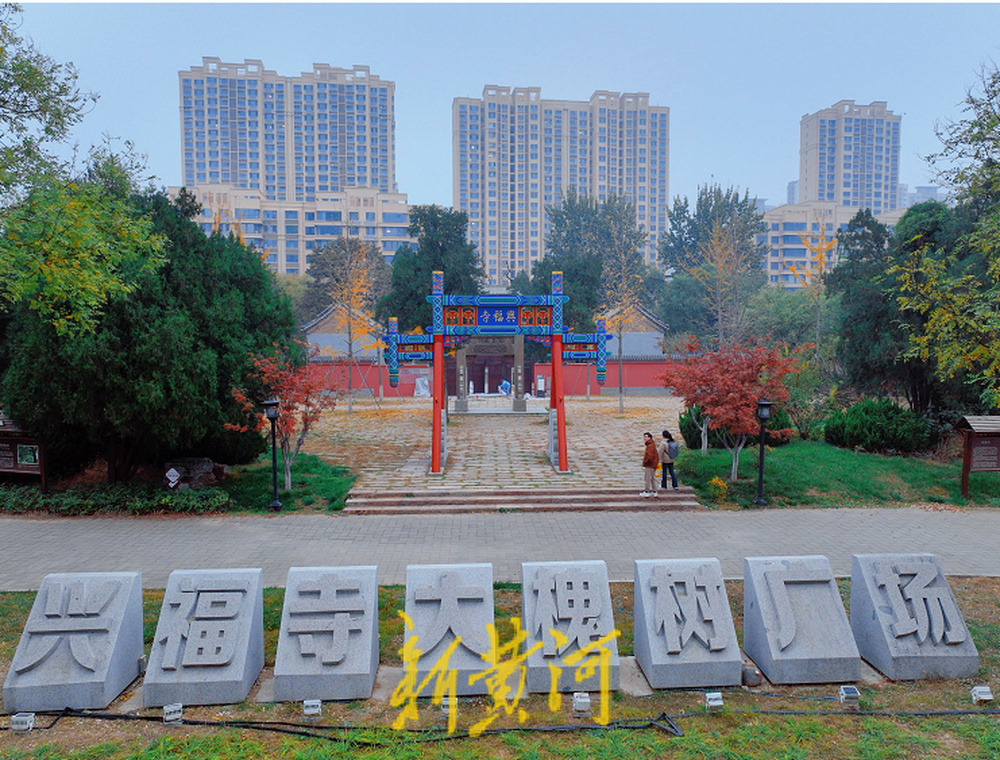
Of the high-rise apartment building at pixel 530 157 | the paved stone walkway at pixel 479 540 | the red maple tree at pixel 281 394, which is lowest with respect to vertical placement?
the paved stone walkway at pixel 479 540

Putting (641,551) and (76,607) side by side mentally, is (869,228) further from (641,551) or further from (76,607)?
(76,607)

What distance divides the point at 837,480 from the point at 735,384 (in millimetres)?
2820

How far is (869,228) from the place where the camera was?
53.5 feet

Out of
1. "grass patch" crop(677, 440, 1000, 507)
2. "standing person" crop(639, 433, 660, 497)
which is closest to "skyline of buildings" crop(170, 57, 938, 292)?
"grass patch" crop(677, 440, 1000, 507)

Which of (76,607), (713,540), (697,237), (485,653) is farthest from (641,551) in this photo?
(697,237)

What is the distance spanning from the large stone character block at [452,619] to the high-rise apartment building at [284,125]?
89.5 meters

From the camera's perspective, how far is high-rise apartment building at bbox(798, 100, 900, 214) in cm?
9525

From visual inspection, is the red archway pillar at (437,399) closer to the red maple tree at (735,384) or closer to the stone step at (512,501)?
the stone step at (512,501)

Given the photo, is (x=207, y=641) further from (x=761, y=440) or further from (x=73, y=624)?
(x=761, y=440)

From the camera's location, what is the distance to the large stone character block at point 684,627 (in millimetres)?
4633

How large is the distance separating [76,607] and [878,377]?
52.4 ft

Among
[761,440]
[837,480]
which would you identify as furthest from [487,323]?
[837,480]

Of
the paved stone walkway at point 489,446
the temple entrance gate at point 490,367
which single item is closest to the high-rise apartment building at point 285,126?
the temple entrance gate at point 490,367

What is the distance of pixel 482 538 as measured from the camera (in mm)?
8773
